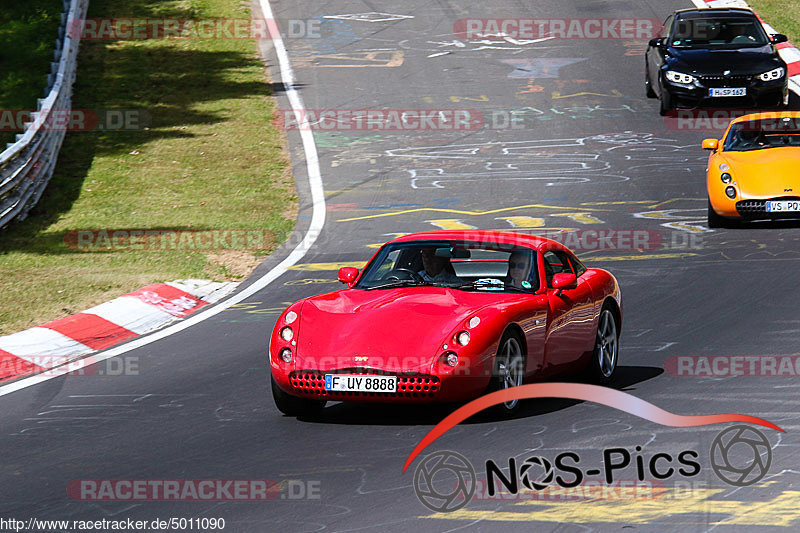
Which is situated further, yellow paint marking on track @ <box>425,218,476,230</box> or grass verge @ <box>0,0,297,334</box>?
yellow paint marking on track @ <box>425,218,476,230</box>

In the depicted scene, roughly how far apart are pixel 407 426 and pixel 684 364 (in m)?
2.93

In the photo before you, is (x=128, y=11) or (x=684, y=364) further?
(x=128, y=11)

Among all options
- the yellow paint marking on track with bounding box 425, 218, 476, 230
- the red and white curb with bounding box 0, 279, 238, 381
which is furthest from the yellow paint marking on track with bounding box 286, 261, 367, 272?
the yellow paint marking on track with bounding box 425, 218, 476, 230

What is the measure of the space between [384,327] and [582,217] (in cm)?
1035

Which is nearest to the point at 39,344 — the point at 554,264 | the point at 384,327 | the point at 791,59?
the point at 384,327

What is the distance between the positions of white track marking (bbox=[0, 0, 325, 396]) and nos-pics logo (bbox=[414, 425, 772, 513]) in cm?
422

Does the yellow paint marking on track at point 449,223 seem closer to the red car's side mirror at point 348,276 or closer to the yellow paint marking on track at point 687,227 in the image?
the yellow paint marking on track at point 687,227

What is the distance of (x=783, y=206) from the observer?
16594 mm

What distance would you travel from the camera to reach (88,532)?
6.18 m

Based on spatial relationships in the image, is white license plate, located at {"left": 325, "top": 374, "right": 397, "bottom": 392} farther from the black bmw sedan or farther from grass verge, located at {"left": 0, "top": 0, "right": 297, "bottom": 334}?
the black bmw sedan

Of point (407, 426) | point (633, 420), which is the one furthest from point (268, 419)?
point (633, 420)

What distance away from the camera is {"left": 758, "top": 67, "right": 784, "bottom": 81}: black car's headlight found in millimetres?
23688

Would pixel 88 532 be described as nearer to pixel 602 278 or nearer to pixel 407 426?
pixel 407 426

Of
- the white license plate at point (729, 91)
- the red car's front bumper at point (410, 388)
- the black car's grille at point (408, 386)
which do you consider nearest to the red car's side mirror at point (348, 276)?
the red car's front bumper at point (410, 388)
